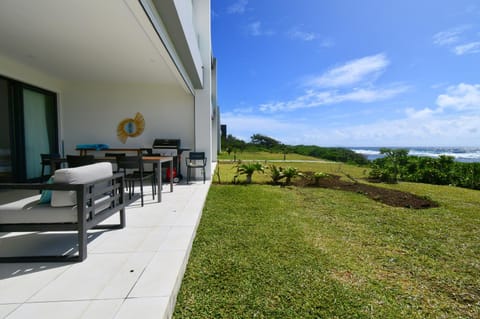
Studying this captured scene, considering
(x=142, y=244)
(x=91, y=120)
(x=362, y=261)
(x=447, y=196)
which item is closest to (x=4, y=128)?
Answer: (x=91, y=120)

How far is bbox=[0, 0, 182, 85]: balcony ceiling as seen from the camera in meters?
2.65

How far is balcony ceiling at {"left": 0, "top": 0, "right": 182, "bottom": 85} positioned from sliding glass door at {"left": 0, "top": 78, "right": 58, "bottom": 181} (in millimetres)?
666

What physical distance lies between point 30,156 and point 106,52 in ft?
11.0

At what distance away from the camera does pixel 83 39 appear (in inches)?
140

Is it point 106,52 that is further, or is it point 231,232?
point 106,52

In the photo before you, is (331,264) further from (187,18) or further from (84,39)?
(84,39)

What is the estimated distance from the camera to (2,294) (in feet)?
4.55

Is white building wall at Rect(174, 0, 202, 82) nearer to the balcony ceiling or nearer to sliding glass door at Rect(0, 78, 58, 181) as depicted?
the balcony ceiling

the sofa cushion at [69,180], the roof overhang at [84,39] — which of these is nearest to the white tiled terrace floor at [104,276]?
the sofa cushion at [69,180]

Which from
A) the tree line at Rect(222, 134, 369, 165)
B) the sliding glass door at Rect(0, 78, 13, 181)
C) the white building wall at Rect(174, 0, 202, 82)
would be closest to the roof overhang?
the white building wall at Rect(174, 0, 202, 82)

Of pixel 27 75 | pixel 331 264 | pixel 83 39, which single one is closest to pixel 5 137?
pixel 27 75

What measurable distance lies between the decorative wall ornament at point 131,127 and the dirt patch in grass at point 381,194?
4987mm

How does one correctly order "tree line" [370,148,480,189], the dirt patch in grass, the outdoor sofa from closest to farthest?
1. the outdoor sofa
2. the dirt patch in grass
3. "tree line" [370,148,480,189]

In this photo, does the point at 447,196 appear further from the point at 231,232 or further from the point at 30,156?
the point at 30,156
